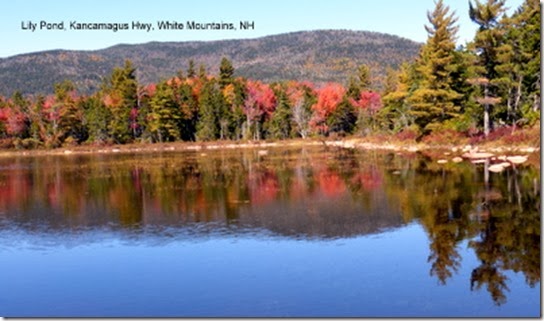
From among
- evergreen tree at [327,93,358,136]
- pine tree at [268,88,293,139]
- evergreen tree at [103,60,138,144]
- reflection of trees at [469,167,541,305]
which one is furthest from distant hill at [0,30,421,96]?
reflection of trees at [469,167,541,305]

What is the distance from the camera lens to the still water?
11.0 meters

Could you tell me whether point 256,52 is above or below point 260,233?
above

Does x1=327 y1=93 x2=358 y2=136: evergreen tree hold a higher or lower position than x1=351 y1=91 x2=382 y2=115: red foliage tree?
lower

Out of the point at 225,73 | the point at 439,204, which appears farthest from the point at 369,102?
the point at 439,204

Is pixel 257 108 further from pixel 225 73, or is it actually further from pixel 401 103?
pixel 401 103

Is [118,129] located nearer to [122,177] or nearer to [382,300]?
[122,177]

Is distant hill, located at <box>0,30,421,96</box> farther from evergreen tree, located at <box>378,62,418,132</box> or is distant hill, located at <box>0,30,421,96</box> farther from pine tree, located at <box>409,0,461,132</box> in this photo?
pine tree, located at <box>409,0,461,132</box>

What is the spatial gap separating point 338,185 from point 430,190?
4.41m

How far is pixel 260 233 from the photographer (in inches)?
662

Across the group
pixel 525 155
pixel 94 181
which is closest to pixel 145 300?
pixel 94 181

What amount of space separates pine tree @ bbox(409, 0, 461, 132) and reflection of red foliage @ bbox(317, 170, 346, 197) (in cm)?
1544

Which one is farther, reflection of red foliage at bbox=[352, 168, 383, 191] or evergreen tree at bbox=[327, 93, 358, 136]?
evergreen tree at bbox=[327, 93, 358, 136]

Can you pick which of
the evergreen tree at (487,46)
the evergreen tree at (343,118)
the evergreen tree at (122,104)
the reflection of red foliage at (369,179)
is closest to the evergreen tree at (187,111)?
the evergreen tree at (122,104)

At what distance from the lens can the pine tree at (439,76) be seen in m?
43.7
